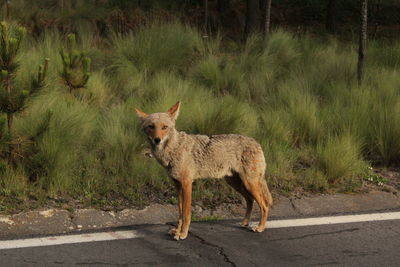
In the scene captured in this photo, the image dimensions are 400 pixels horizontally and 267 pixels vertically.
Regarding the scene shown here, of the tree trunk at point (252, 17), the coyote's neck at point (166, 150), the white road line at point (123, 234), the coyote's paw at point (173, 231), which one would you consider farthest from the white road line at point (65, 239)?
the tree trunk at point (252, 17)

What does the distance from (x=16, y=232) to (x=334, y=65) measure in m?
8.36

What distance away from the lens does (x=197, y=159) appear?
5.78 m

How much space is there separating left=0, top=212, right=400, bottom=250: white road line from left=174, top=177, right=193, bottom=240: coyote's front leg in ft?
1.32

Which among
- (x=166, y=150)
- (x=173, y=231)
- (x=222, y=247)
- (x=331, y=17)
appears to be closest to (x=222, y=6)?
(x=331, y=17)

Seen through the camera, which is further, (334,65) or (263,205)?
(334,65)

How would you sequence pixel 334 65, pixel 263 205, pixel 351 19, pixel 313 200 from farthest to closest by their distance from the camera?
1. pixel 351 19
2. pixel 334 65
3. pixel 313 200
4. pixel 263 205

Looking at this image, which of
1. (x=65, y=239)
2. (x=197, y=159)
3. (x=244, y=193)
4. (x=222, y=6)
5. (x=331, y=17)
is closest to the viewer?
(x=65, y=239)

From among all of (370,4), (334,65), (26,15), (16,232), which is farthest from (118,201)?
(370,4)

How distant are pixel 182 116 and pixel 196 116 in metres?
0.19

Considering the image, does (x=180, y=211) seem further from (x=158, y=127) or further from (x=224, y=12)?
(x=224, y=12)

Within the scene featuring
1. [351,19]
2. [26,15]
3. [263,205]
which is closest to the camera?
[263,205]

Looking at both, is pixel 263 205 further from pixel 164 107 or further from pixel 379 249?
pixel 164 107

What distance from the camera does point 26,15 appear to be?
19.0 metres

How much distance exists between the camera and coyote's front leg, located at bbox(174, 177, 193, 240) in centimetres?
554
